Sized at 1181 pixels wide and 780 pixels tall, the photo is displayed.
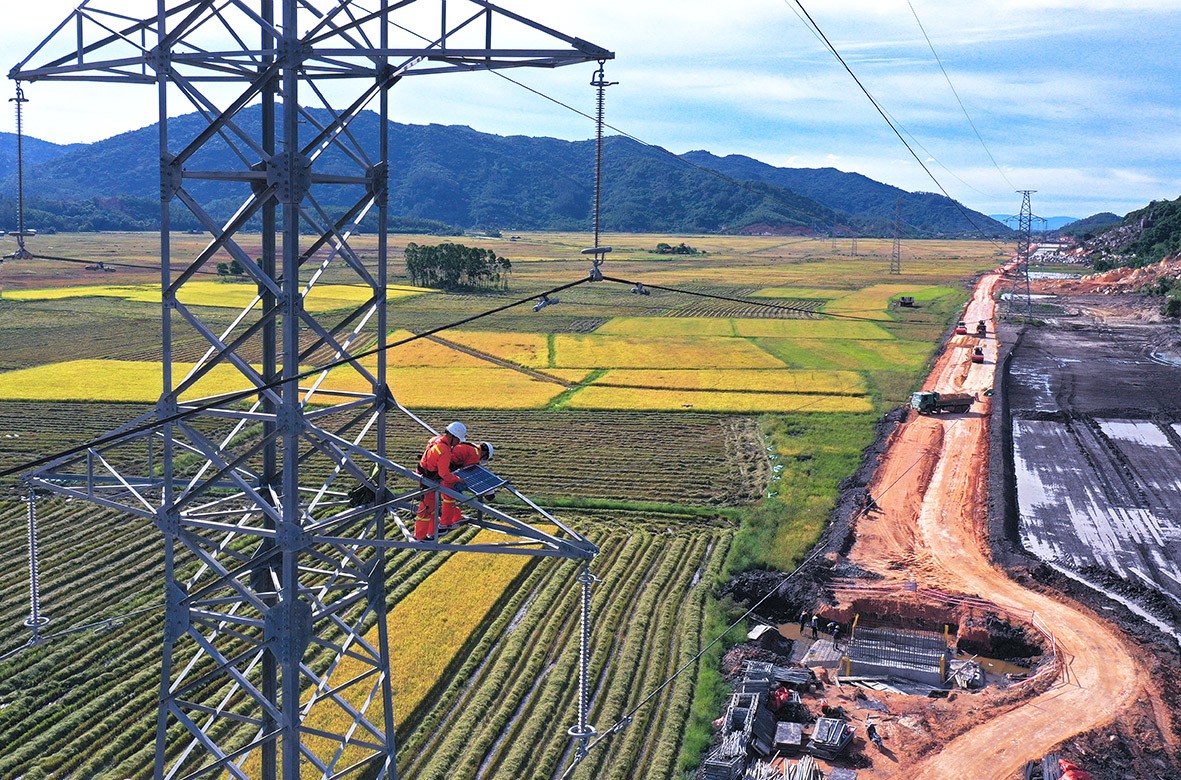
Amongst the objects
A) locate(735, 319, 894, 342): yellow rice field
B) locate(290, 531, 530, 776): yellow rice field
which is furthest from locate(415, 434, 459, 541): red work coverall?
locate(735, 319, 894, 342): yellow rice field

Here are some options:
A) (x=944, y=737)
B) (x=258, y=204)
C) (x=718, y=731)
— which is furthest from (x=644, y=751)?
(x=258, y=204)

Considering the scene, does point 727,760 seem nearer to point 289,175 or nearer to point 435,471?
point 435,471

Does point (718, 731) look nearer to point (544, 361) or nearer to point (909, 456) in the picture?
point (909, 456)

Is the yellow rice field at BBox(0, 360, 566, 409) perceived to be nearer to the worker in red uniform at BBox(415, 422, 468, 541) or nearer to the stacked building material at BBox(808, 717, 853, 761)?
the stacked building material at BBox(808, 717, 853, 761)

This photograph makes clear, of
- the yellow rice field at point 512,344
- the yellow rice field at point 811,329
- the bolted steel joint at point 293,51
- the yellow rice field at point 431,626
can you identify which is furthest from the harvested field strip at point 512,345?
the bolted steel joint at point 293,51

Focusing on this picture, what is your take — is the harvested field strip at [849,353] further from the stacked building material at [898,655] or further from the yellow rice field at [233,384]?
the stacked building material at [898,655]

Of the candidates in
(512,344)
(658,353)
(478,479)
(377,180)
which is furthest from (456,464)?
(512,344)

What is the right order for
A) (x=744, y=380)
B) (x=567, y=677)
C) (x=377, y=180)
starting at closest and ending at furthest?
1. (x=377, y=180)
2. (x=567, y=677)
3. (x=744, y=380)

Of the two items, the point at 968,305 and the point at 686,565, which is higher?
the point at 968,305
